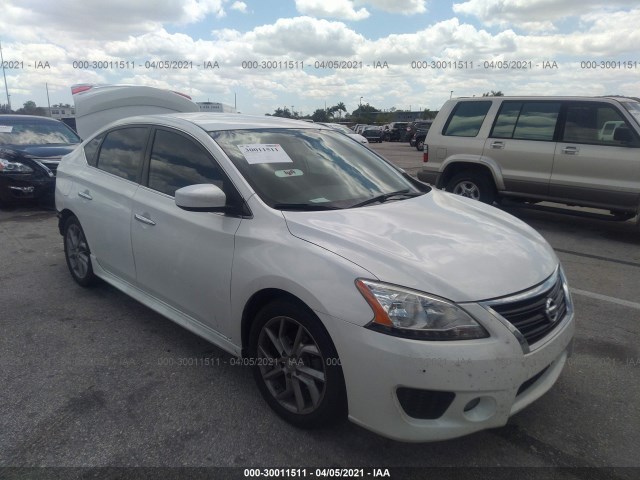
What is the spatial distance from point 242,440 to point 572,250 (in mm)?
5359

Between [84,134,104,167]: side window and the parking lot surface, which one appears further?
[84,134,104,167]: side window

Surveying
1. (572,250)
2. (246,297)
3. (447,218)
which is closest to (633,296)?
(572,250)

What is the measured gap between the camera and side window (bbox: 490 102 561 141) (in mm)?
7266

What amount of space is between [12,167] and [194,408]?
740 cm

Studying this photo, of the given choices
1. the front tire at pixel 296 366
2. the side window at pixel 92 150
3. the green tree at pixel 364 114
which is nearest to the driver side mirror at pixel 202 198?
the front tire at pixel 296 366

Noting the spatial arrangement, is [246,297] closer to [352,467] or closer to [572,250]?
[352,467]

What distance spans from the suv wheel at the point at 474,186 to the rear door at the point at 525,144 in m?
0.28

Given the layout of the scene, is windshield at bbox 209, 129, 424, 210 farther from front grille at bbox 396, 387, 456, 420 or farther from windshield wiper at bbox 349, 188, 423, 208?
front grille at bbox 396, 387, 456, 420

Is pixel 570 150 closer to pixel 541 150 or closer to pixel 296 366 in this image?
pixel 541 150

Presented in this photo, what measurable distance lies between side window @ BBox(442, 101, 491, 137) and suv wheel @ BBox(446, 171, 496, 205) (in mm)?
678

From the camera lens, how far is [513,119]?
7.64 metres

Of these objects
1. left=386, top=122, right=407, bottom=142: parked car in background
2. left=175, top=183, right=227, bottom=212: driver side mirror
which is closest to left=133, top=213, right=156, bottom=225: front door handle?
left=175, top=183, right=227, bottom=212: driver side mirror

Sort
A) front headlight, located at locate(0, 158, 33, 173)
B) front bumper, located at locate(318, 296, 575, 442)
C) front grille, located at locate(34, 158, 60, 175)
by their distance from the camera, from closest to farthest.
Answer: front bumper, located at locate(318, 296, 575, 442) → front headlight, located at locate(0, 158, 33, 173) → front grille, located at locate(34, 158, 60, 175)

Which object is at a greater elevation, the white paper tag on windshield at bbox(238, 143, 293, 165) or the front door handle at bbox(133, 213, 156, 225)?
the white paper tag on windshield at bbox(238, 143, 293, 165)
